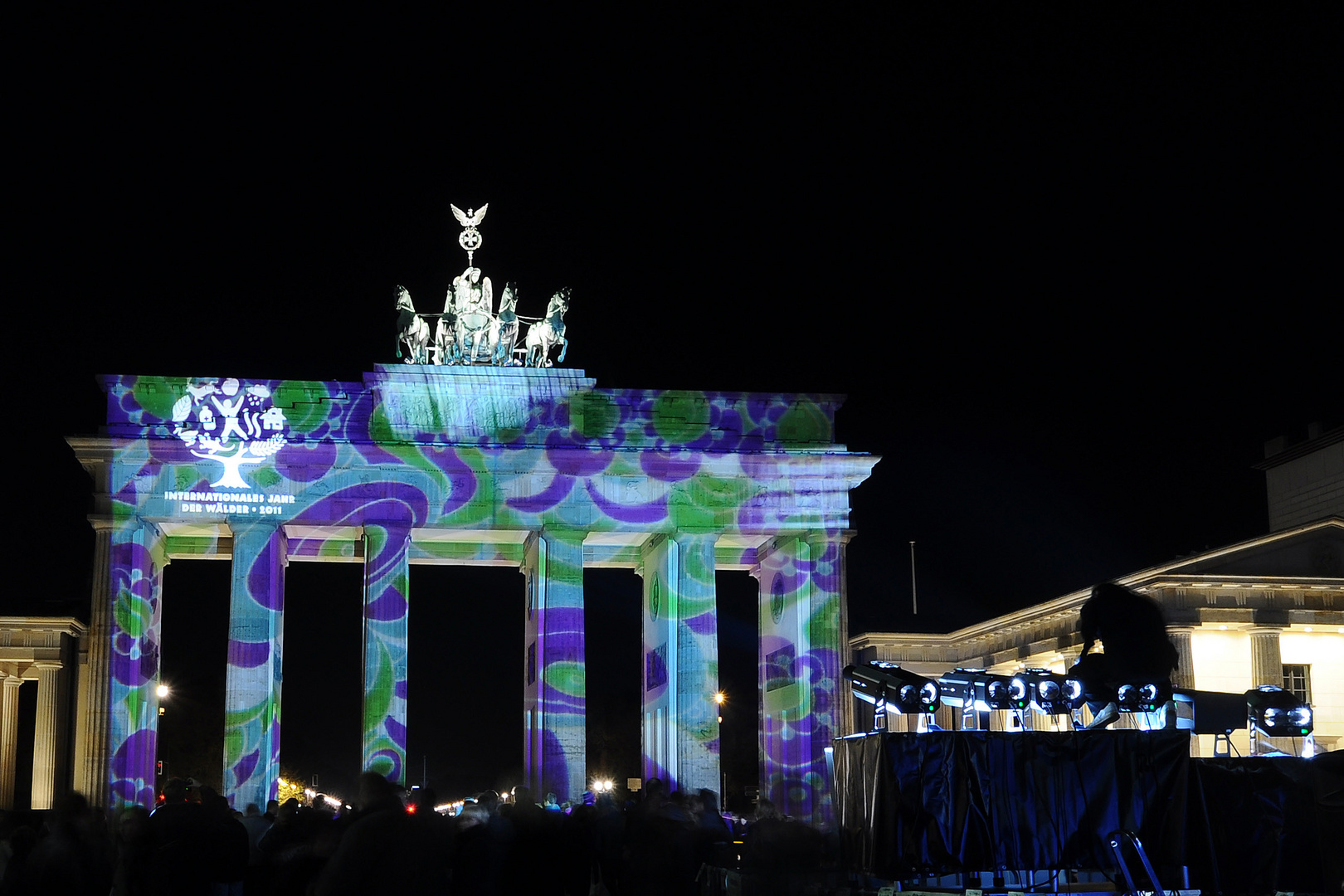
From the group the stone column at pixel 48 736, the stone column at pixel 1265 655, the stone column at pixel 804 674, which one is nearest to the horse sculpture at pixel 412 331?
the stone column at pixel 804 674

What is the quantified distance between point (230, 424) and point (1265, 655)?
107 ft

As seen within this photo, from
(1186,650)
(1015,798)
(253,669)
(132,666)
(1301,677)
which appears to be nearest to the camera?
(1015,798)

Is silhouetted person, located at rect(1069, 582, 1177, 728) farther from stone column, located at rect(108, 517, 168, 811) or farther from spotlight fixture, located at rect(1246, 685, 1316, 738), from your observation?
stone column, located at rect(108, 517, 168, 811)

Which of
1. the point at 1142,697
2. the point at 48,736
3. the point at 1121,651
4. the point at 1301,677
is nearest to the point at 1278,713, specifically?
the point at 1142,697

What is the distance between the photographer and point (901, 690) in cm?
1450

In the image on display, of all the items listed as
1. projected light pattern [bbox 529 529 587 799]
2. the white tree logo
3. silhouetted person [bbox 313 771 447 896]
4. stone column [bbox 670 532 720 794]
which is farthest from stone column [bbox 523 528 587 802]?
silhouetted person [bbox 313 771 447 896]

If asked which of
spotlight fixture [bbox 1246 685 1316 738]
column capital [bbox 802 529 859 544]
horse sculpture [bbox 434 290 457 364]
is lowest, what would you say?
spotlight fixture [bbox 1246 685 1316 738]

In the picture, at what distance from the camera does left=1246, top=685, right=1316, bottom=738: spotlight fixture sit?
15492 mm

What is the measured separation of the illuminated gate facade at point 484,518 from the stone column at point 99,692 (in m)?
0.07

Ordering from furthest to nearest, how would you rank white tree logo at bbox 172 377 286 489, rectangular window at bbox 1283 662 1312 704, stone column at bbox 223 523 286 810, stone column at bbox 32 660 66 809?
rectangular window at bbox 1283 662 1312 704 → stone column at bbox 32 660 66 809 → white tree logo at bbox 172 377 286 489 → stone column at bbox 223 523 286 810

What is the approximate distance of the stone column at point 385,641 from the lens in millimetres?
43531

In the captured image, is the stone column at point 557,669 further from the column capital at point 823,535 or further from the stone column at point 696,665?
the column capital at point 823,535

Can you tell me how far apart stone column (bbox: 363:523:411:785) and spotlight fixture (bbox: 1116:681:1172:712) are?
102 feet

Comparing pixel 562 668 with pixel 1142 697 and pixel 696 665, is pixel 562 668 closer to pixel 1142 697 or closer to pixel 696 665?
pixel 696 665
